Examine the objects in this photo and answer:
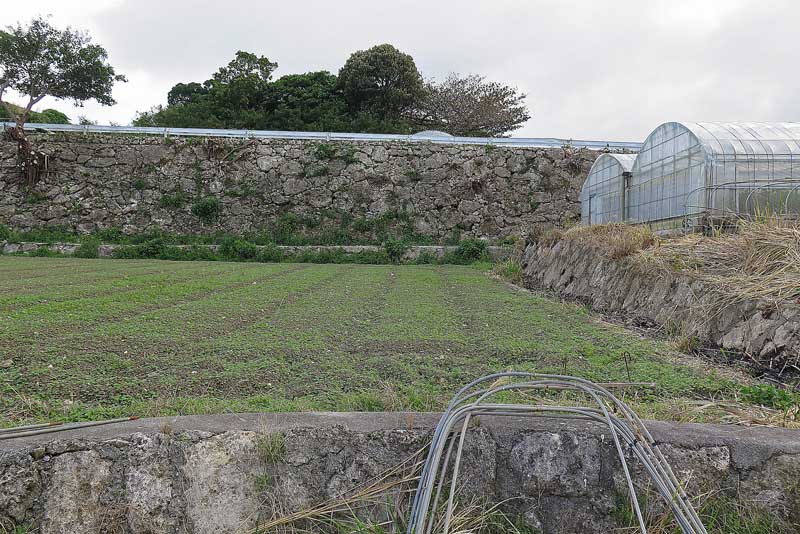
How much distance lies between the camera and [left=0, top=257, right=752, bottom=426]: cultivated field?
8.57ft

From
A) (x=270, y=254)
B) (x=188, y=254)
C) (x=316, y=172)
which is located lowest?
(x=270, y=254)

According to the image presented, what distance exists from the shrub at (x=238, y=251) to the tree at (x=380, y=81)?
1101 centimetres

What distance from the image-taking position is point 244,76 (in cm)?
2277

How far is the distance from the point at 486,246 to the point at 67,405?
1326 cm

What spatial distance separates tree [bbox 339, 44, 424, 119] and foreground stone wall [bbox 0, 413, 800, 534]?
22.4 m

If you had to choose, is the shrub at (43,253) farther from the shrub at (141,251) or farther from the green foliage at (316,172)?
the green foliage at (316,172)

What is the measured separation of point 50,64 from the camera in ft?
59.0

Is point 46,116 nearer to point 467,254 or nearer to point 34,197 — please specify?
point 34,197

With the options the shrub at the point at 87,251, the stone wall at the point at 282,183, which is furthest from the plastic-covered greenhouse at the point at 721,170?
the shrub at the point at 87,251

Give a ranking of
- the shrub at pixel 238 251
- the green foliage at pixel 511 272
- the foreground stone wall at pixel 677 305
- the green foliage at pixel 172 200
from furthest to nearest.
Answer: the green foliage at pixel 172 200, the shrub at pixel 238 251, the green foliage at pixel 511 272, the foreground stone wall at pixel 677 305

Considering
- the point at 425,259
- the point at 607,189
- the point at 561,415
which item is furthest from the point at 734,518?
the point at 425,259

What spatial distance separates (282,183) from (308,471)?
15.3 m

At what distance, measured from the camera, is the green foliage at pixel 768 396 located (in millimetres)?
2607

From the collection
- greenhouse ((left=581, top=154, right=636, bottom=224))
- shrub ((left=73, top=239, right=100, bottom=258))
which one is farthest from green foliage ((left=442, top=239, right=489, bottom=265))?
shrub ((left=73, top=239, right=100, bottom=258))
